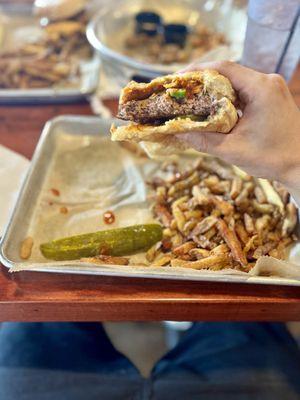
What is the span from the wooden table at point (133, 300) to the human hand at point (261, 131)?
30cm

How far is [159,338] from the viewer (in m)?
1.35

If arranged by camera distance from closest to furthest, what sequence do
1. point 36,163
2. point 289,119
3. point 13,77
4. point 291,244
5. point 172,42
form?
point 289,119 → point 291,244 → point 36,163 → point 13,77 → point 172,42

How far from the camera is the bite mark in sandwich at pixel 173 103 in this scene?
0.94 metres

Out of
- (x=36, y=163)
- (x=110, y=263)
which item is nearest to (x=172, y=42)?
(x=36, y=163)

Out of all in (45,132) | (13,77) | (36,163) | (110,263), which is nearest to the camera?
(110,263)

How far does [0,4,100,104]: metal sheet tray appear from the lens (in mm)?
1680

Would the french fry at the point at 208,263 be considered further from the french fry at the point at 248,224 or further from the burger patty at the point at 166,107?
the burger patty at the point at 166,107

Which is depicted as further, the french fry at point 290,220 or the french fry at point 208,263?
the french fry at point 290,220

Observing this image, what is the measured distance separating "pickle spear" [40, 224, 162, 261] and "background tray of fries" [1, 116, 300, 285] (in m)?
0.03

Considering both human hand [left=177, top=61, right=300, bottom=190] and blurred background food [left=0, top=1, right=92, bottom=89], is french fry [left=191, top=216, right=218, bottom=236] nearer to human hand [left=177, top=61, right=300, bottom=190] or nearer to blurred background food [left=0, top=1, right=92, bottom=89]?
human hand [left=177, top=61, right=300, bottom=190]

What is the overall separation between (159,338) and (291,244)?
524 millimetres

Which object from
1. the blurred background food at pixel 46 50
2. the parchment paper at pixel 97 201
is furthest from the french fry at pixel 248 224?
the blurred background food at pixel 46 50

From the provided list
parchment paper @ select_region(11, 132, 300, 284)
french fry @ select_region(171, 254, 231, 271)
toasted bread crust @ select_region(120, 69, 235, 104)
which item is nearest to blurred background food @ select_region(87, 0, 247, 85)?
parchment paper @ select_region(11, 132, 300, 284)

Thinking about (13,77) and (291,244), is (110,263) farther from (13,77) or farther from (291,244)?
(13,77)
